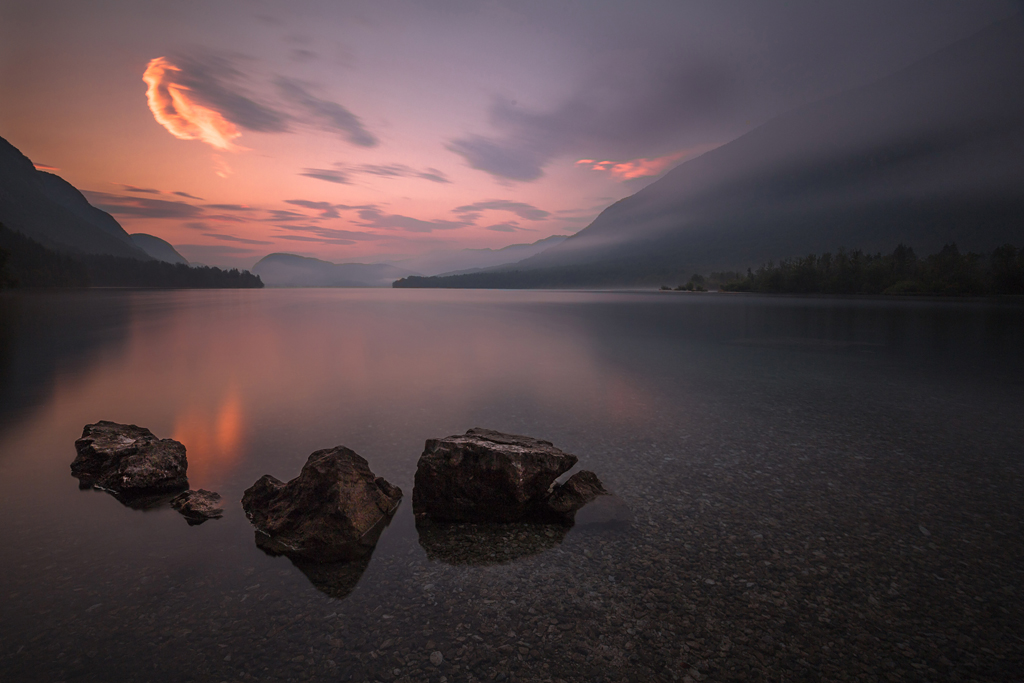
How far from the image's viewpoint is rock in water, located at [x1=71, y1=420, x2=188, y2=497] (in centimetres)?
806

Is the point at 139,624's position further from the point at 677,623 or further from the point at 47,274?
the point at 47,274

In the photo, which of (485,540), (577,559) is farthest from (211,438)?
(577,559)

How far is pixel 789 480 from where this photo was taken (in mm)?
8523

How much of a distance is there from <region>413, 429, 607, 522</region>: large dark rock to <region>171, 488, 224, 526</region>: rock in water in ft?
11.0

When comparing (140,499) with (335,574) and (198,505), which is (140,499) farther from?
(335,574)

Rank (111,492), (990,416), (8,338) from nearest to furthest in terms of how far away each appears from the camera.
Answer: (111,492)
(990,416)
(8,338)

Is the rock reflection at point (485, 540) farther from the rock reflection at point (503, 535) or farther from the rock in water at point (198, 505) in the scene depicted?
the rock in water at point (198, 505)

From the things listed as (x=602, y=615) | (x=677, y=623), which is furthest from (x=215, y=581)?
(x=677, y=623)

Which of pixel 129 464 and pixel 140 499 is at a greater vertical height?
pixel 129 464

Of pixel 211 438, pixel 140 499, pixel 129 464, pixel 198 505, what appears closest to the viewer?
pixel 198 505

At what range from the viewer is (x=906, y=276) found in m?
144

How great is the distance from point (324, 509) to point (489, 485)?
251cm

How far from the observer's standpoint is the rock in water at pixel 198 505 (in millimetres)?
7155

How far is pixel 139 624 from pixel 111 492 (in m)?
4.49
